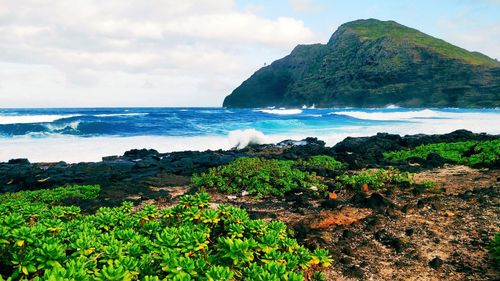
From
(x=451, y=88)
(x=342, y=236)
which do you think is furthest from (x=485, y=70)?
(x=342, y=236)

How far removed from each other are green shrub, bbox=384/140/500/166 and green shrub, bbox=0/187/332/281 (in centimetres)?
1117

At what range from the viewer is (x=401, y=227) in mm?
6836

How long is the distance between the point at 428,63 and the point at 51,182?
102 metres

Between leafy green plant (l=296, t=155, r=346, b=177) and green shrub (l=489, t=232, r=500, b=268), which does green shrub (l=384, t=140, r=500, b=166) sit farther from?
green shrub (l=489, t=232, r=500, b=268)

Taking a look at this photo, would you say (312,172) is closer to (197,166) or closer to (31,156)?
(197,166)

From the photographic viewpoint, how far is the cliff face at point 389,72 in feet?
292

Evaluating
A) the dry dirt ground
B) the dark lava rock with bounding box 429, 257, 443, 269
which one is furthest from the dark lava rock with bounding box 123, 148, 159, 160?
the dark lava rock with bounding box 429, 257, 443, 269

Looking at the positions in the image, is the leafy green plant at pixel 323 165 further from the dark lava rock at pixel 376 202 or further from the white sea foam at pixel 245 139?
the white sea foam at pixel 245 139

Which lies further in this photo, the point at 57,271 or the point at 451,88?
the point at 451,88

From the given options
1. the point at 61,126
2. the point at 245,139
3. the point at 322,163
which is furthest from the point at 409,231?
the point at 61,126

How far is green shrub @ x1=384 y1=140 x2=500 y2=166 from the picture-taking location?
12.8 meters

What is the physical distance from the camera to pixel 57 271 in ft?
8.54

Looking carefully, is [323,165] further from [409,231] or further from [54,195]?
[54,195]

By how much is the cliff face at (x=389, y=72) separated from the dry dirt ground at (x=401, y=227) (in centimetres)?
8799
